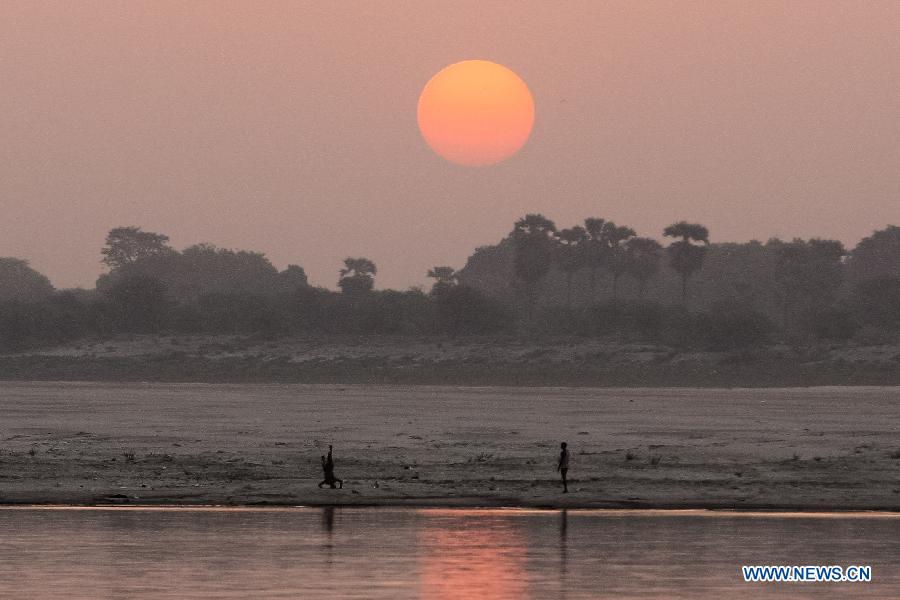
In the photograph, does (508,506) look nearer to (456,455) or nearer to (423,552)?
(423,552)

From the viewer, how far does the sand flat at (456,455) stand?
44969mm

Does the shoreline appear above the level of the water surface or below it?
above

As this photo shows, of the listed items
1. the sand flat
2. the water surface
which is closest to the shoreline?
the sand flat

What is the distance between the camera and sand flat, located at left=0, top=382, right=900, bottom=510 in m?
45.0

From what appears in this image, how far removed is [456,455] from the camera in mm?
60500

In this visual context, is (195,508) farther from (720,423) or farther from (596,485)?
(720,423)

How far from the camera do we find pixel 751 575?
29484 mm

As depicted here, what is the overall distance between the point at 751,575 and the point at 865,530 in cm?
859

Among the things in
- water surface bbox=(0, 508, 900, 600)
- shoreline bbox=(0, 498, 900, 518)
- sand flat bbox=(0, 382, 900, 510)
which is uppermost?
sand flat bbox=(0, 382, 900, 510)

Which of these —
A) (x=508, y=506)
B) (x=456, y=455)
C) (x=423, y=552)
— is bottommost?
(x=423, y=552)

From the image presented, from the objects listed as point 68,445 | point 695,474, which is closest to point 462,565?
point 695,474

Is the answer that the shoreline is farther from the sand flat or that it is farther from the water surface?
the water surface

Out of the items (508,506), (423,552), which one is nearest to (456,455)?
(508,506)

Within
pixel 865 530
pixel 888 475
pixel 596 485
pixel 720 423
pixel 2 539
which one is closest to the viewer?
pixel 2 539
